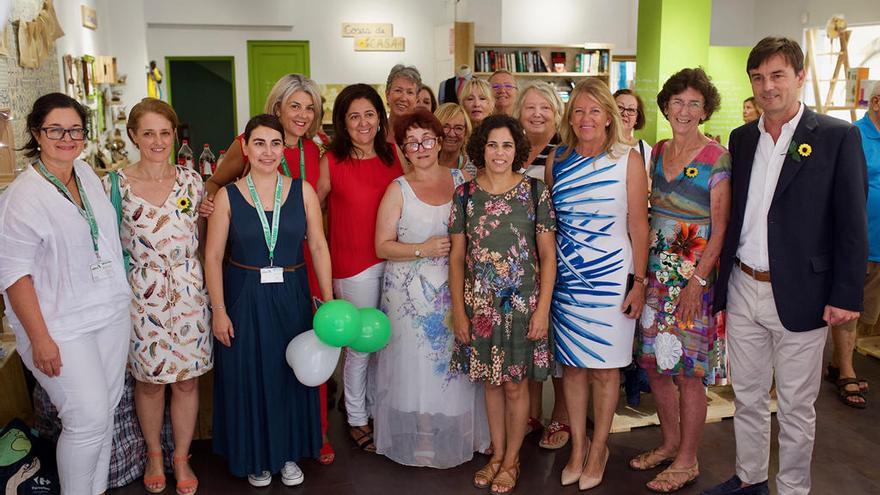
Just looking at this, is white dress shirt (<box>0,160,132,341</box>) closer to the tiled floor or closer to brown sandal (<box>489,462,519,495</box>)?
the tiled floor

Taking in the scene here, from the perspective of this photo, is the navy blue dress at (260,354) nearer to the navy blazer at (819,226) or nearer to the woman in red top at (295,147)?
the woman in red top at (295,147)

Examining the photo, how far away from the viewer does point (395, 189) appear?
11.2 feet

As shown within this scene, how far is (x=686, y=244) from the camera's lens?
10.2 feet

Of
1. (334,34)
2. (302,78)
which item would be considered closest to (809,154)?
(302,78)

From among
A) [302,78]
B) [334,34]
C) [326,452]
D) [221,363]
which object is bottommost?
[326,452]

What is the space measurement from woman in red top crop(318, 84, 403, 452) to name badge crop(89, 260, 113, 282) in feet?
3.63

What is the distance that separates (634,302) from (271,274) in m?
1.58

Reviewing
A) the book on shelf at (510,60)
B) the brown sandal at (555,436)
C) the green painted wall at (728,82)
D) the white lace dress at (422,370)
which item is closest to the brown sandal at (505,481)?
the white lace dress at (422,370)

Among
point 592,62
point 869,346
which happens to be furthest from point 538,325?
point 592,62

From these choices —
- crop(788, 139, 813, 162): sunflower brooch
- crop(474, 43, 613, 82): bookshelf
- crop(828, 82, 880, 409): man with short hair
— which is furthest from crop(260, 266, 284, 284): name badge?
crop(474, 43, 613, 82): bookshelf

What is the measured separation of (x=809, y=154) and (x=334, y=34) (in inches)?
385

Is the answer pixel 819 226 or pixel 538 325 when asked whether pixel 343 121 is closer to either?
pixel 538 325

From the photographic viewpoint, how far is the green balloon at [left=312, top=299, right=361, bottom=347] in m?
3.09

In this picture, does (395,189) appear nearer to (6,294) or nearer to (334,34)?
(6,294)
